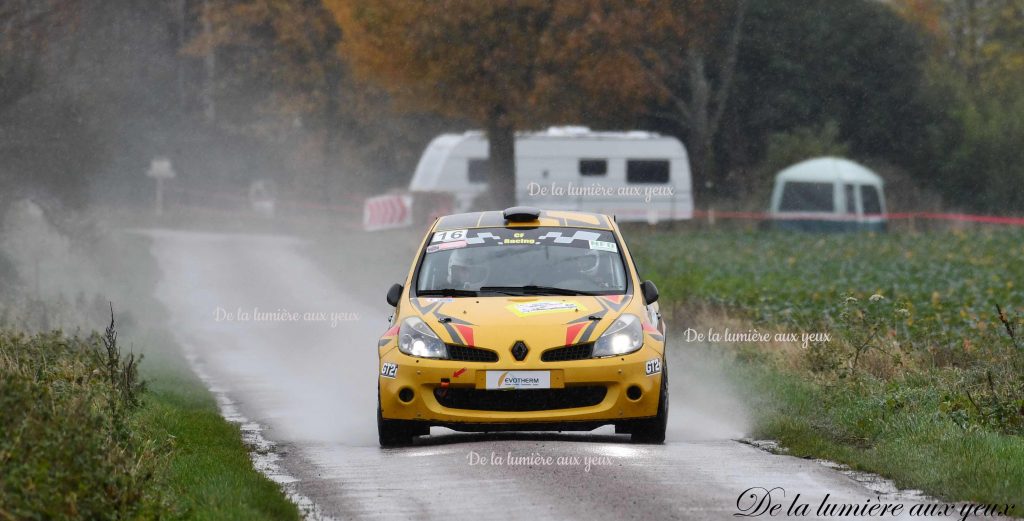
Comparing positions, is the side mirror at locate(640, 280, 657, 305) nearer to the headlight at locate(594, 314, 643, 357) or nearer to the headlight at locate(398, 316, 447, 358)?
the headlight at locate(594, 314, 643, 357)

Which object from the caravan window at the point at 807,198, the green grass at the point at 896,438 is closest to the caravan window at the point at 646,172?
the caravan window at the point at 807,198

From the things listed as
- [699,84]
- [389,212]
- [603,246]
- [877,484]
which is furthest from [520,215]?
[699,84]

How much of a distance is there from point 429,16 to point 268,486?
100 feet

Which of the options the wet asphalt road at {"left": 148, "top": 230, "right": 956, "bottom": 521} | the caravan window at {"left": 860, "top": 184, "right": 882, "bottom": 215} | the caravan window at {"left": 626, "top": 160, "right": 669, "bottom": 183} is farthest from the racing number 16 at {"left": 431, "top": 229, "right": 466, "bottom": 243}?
the caravan window at {"left": 860, "top": 184, "right": 882, "bottom": 215}

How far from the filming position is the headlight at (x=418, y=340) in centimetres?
1216

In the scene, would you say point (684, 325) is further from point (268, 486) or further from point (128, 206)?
point (128, 206)

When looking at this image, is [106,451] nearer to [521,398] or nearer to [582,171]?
[521,398]

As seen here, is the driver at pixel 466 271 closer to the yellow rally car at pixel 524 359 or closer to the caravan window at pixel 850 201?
the yellow rally car at pixel 524 359

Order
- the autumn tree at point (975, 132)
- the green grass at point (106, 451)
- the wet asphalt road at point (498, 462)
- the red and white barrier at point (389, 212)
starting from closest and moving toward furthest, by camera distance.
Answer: the green grass at point (106, 451) → the wet asphalt road at point (498, 462) → the red and white barrier at point (389, 212) → the autumn tree at point (975, 132)

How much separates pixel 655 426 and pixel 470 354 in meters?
1.50

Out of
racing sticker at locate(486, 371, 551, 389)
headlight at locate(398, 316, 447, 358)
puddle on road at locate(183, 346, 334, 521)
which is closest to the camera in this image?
puddle on road at locate(183, 346, 334, 521)

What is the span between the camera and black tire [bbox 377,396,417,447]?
12345mm

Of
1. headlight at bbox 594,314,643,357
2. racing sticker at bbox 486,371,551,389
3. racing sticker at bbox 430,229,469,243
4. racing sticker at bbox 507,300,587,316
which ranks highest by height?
racing sticker at bbox 430,229,469,243

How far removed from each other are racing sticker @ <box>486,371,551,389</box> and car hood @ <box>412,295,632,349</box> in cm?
20
